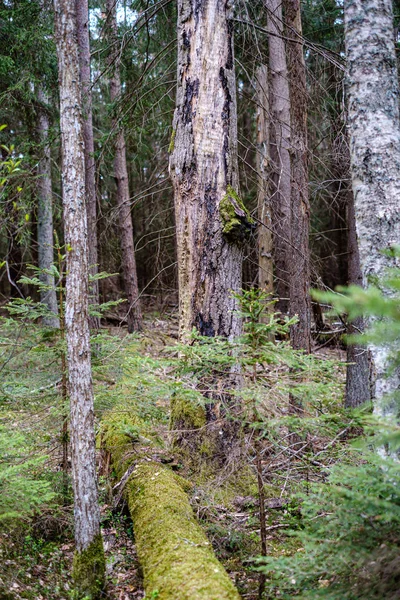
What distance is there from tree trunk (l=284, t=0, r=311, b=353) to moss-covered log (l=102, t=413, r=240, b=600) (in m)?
2.64

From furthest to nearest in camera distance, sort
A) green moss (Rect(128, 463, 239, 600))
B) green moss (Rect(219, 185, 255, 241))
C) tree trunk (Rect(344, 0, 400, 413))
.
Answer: green moss (Rect(219, 185, 255, 241)), tree trunk (Rect(344, 0, 400, 413)), green moss (Rect(128, 463, 239, 600))

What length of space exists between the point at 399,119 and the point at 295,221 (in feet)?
10.1

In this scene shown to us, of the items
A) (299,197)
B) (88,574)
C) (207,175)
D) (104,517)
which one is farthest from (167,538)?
(299,197)

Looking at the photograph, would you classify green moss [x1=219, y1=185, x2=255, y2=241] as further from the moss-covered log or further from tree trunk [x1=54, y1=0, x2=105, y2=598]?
the moss-covered log

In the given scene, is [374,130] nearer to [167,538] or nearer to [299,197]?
[299,197]

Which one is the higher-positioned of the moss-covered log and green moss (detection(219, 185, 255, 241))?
Result: green moss (detection(219, 185, 255, 241))

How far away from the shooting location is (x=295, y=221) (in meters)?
6.91

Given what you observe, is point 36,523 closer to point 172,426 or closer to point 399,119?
point 172,426

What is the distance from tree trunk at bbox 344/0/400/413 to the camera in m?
3.78

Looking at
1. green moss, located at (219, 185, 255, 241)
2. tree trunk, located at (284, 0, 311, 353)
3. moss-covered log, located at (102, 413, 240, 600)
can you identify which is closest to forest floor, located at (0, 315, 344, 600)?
moss-covered log, located at (102, 413, 240, 600)

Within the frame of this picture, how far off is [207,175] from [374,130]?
2.19 metres

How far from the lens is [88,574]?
4094 mm

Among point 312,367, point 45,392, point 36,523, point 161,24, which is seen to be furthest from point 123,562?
point 161,24

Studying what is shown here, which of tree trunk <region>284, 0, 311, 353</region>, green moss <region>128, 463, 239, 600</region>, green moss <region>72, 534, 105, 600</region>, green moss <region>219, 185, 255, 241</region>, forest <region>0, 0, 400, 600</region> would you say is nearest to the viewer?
forest <region>0, 0, 400, 600</region>
